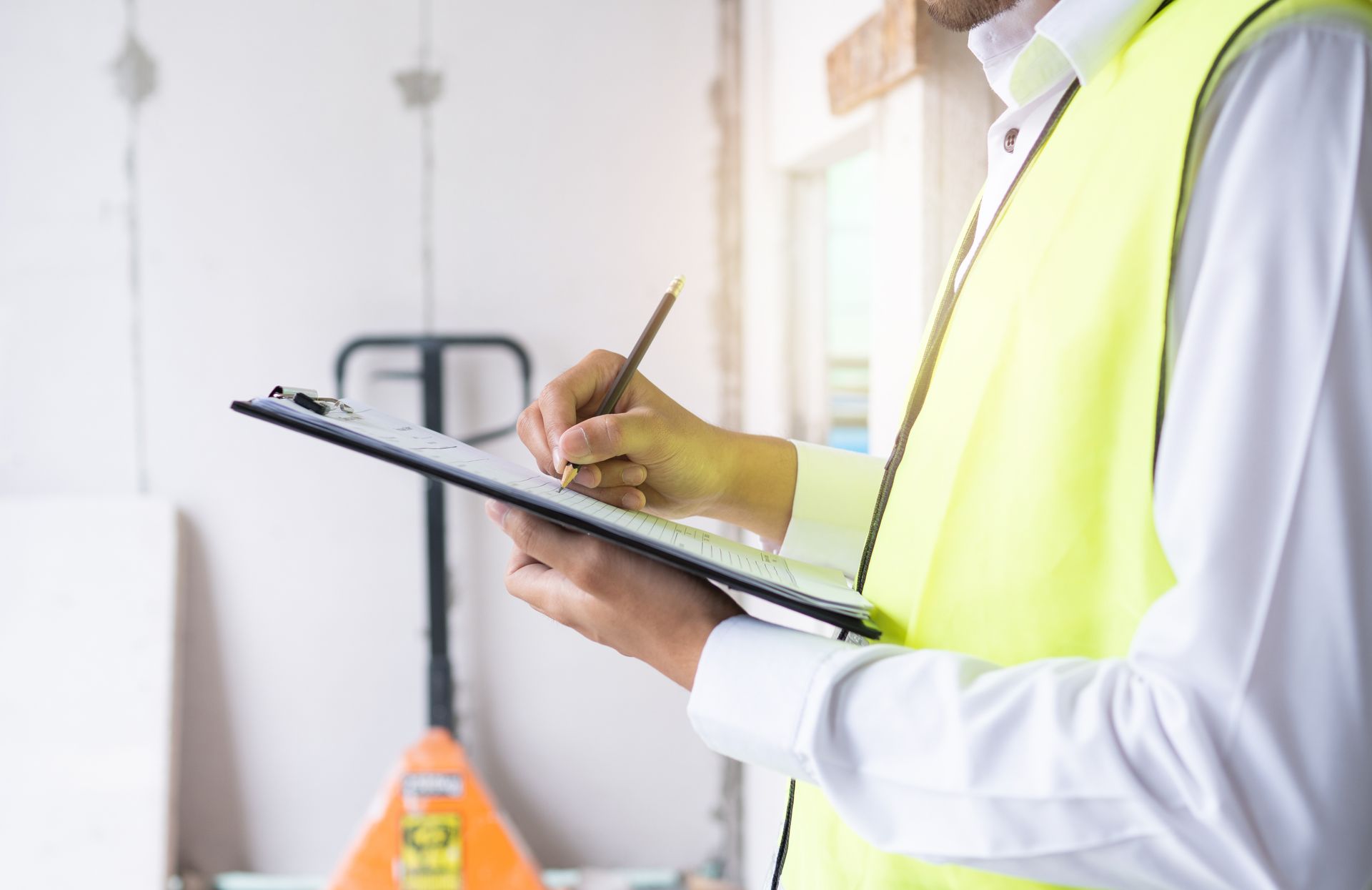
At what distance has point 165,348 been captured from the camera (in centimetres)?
242

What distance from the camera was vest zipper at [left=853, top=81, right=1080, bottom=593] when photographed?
61 cm

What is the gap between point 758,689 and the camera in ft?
1.72

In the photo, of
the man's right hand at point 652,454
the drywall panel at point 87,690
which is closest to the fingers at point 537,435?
the man's right hand at point 652,454

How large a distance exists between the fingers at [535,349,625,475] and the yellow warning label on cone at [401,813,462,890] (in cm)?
174

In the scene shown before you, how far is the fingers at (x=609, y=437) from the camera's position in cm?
73

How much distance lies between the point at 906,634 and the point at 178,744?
2.47 m

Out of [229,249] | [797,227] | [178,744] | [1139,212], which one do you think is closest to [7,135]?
[229,249]

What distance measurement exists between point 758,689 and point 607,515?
0.44 ft

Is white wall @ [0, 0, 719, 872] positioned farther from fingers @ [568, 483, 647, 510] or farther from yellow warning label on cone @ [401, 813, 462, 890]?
fingers @ [568, 483, 647, 510]

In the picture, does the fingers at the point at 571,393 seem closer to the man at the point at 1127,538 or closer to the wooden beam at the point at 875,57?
the man at the point at 1127,538

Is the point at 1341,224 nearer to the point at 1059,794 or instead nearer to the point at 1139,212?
the point at 1139,212

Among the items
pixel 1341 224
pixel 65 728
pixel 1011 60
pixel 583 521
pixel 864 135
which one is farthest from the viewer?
pixel 65 728

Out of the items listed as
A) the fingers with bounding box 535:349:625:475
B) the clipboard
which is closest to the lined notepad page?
the clipboard

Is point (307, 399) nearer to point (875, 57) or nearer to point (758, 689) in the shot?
point (758, 689)
